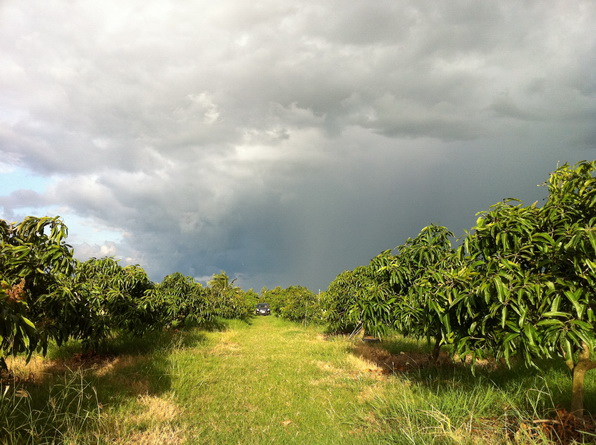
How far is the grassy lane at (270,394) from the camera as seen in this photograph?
19.0ft

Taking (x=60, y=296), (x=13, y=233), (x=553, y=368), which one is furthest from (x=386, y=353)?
(x=13, y=233)

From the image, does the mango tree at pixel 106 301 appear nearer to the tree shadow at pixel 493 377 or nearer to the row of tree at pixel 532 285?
the row of tree at pixel 532 285

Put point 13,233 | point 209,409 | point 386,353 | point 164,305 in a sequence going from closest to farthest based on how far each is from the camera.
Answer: point 13,233 → point 209,409 → point 386,353 → point 164,305

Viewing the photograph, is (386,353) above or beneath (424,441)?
beneath

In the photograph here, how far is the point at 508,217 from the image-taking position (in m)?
Answer: 4.71

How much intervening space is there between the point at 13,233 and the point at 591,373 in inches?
487

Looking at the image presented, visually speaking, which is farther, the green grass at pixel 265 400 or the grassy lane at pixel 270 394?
the grassy lane at pixel 270 394

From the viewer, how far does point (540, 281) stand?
421 centimetres

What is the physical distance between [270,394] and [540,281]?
644 cm

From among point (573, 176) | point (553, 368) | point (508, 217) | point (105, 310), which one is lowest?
point (553, 368)

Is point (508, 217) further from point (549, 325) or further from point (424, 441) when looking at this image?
point (424, 441)

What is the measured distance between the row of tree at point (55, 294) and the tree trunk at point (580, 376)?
716 cm

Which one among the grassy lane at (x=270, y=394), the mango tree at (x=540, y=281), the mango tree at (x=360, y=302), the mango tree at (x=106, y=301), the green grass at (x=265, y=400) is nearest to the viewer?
the mango tree at (x=540, y=281)

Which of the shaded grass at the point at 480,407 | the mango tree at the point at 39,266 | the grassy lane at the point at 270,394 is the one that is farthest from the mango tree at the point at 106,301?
the shaded grass at the point at 480,407
